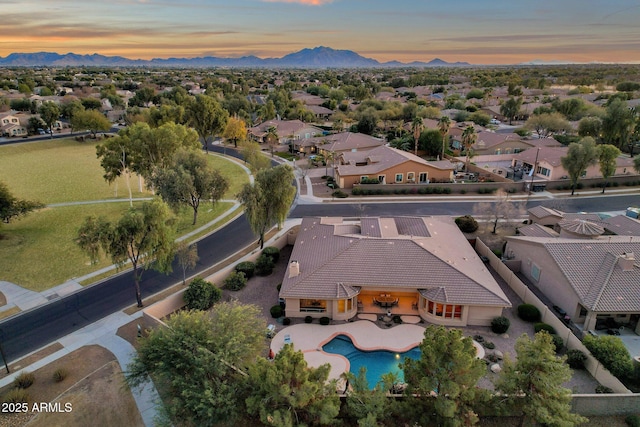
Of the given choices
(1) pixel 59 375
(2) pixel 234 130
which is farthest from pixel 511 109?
(1) pixel 59 375

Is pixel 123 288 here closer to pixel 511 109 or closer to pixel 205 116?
pixel 205 116

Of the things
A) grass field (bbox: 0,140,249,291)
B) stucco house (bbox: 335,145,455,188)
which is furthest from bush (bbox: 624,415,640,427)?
stucco house (bbox: 335,145,455,188)

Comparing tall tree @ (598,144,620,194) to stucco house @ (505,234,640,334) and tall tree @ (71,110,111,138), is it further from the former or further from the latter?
tall tree @ (71,110,111,138)

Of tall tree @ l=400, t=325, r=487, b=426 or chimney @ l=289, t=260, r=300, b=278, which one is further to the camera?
chimney @ l=289, t=260, r=300, b=278

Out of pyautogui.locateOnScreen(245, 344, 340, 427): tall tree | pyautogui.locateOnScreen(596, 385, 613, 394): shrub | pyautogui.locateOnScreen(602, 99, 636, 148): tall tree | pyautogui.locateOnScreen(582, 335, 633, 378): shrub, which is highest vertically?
pyautogui.locateOnScreen(602, 99, 636, 148): tall tree

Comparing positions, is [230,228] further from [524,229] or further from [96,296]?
[524,229]

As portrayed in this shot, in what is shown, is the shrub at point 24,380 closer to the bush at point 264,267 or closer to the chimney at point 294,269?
the chimney at point 294,269
